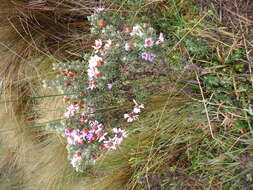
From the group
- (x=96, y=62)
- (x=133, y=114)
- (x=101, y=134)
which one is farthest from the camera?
(x=133, y=114)

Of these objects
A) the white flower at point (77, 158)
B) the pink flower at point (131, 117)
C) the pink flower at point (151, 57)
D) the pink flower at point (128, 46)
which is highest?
the pink flower at point (128, 46)

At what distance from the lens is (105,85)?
1.31m

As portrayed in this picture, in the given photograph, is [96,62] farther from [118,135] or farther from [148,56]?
[118,135]

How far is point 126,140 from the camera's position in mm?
1653

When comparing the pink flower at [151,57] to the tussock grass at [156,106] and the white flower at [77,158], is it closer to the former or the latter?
the tussock grass at [156,106]

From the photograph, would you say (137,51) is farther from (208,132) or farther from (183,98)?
(208,132)

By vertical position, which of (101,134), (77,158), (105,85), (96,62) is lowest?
(77,158)

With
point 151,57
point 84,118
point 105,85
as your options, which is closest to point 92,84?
point 105,85

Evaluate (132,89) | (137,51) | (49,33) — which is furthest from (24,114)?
(137,51)

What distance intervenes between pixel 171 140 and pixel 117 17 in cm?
73

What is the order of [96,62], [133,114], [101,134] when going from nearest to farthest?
[96,62] → [101,134] → [133,114]

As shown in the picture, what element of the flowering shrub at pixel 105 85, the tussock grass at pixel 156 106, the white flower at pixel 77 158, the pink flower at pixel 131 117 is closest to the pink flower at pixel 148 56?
the flowering shrub at pixel 105 85

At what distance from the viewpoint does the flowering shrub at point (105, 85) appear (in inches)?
49.3

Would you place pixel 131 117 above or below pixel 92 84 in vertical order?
below
